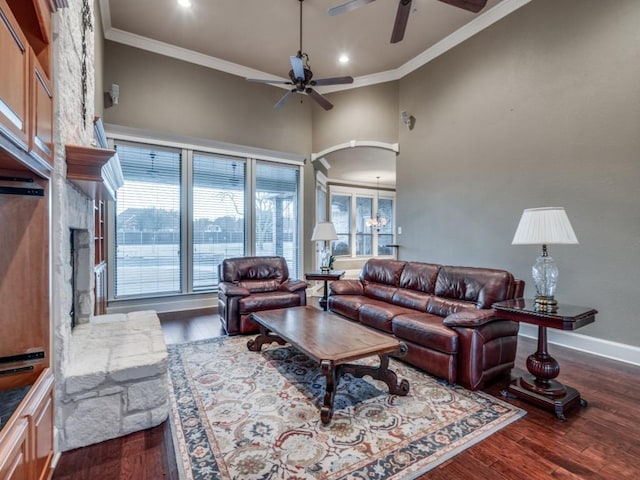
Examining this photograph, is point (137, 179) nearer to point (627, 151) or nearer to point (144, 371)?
point (144, 371)

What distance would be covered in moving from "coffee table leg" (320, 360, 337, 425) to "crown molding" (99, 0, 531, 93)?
4903 mm

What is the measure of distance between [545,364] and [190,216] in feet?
16.9

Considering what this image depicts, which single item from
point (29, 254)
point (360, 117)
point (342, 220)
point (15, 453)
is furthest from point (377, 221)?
point (15, 453)

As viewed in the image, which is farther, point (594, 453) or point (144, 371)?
point (144, 371)

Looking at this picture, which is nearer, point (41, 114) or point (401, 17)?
point (41, 114)

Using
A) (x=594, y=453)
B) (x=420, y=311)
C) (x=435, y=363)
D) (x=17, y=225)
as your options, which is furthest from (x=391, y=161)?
(x=17, y=225)

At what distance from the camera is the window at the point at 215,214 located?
5.53 m

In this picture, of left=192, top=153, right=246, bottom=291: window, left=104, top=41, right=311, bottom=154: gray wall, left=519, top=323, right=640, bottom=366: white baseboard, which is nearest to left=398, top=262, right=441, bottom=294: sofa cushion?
left=519, top=323, right=640, bottom=366: white baseboard

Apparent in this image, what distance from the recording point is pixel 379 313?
343 cm

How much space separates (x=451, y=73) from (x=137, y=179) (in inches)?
205

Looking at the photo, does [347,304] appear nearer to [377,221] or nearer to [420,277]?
[420,277]

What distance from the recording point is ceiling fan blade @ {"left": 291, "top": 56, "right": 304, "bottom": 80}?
3.75 metres

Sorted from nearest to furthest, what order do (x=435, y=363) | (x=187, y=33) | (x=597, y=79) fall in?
(x=435, y=363), (x=597, y=79), (x=187, y=33)

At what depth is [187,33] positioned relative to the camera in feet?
15.5
